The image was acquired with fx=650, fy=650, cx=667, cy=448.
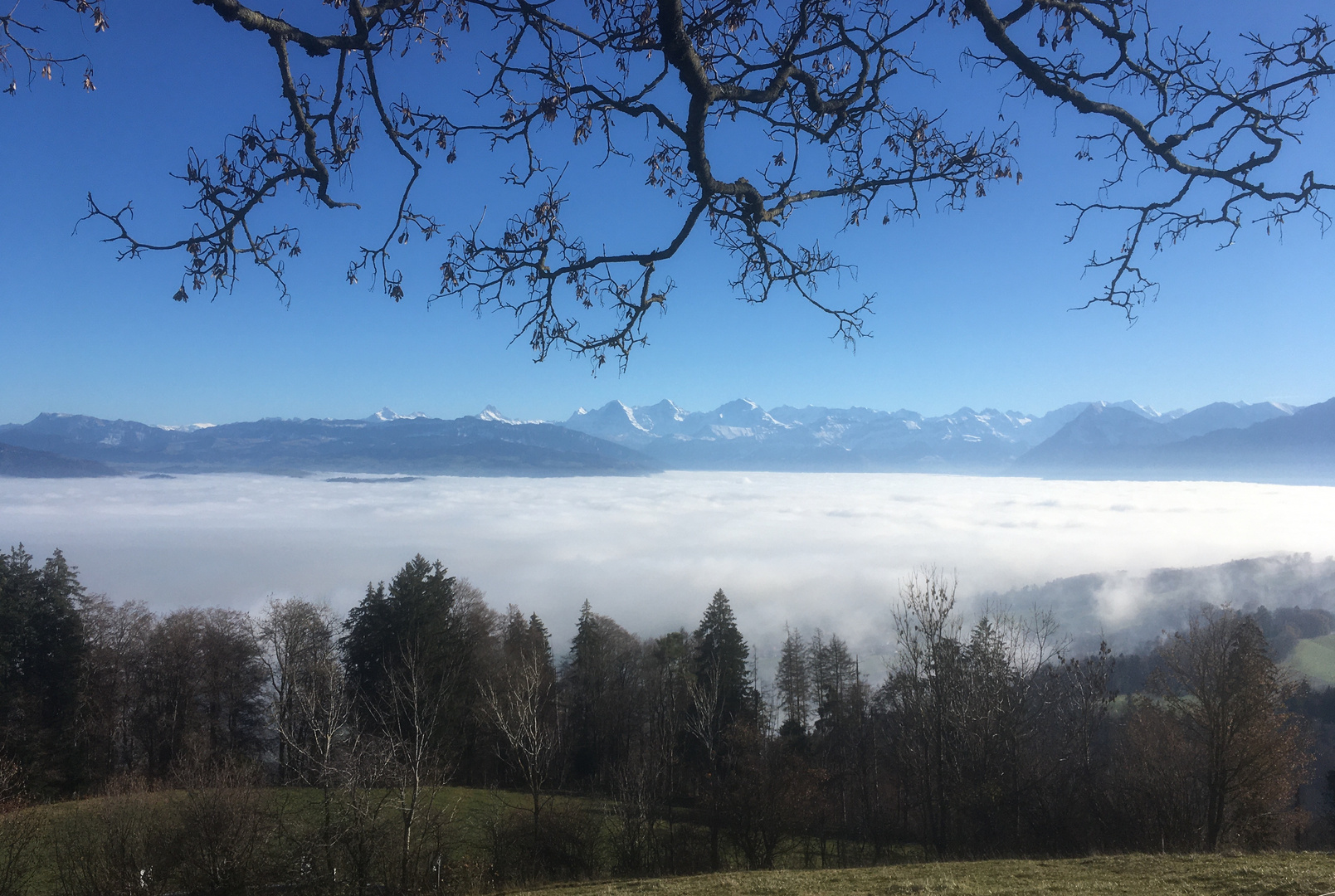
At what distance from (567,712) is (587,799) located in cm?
1080

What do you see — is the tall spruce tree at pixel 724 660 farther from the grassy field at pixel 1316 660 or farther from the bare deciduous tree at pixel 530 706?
the grassy field at pixel 1316 660

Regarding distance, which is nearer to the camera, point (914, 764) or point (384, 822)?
point (384, 822)

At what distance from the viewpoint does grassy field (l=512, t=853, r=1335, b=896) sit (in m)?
6.84

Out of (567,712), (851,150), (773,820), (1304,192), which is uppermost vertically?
(851,150)

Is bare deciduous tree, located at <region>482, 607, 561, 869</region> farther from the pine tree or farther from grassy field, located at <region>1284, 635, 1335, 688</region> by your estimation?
grassy field, located at <region>1284, 635, 1335, 688</region>

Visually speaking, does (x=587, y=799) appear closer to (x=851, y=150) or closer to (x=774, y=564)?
(x=851, y=150)

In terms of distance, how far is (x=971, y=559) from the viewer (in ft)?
561

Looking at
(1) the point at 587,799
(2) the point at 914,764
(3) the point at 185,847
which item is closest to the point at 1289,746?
(2) the point at 914,764

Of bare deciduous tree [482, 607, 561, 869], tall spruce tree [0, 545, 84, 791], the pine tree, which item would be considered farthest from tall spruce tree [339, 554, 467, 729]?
the pine tree

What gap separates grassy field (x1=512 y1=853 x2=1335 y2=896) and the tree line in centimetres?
656

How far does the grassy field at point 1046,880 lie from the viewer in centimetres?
684

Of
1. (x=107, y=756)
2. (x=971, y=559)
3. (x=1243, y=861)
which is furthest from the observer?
(x=971, y=559)

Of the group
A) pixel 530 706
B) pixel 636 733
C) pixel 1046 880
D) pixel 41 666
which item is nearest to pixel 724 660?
pixel 636 733

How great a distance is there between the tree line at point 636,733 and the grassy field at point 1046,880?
21.5 feet
